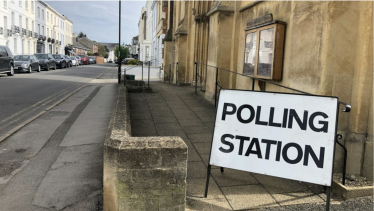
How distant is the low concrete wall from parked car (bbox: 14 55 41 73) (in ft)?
81.5

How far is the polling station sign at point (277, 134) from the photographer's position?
3289 mm

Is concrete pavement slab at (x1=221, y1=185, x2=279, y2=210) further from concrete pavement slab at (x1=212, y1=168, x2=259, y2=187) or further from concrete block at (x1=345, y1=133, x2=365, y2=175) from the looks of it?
concrete block at (x1=345, y1=133, x2=365, y2=175)

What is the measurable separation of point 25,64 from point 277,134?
84.1ft

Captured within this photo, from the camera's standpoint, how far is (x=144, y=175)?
10.3 feet

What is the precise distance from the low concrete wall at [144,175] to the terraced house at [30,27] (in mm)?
41486

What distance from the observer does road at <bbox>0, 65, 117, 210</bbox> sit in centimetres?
388

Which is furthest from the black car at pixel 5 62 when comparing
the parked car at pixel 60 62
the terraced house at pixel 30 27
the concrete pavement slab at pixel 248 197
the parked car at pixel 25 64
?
the concrete pavement slab at pixel 248 197

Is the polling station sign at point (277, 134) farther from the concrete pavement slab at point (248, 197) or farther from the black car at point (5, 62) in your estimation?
the black car at point (5, 62)

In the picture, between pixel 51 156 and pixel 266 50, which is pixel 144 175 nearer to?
pixel 51 156

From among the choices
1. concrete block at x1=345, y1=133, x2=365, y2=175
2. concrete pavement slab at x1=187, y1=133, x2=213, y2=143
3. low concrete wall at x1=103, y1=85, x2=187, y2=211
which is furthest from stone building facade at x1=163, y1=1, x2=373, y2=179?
low concrete wall at x1=103, y1=85, x2=187, y2=211

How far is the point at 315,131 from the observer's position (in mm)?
3330

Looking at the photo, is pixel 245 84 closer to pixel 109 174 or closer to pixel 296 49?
pixel 296 49

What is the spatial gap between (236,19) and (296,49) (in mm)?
4089

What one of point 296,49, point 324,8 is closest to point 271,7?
point 296,49
